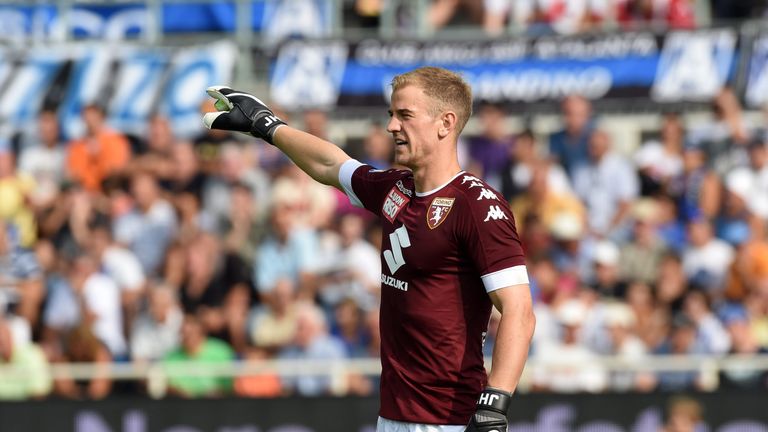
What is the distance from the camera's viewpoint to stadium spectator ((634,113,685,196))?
42.8ft

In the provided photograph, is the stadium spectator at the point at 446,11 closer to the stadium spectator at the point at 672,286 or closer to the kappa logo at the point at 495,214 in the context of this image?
the stadium spectator at the point at 672,286

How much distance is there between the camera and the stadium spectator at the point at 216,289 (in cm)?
1169

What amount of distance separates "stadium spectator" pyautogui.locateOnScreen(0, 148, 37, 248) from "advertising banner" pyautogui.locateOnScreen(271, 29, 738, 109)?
9.33 ft

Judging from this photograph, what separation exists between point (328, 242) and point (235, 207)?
3.55 feet

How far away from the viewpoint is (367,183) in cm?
600

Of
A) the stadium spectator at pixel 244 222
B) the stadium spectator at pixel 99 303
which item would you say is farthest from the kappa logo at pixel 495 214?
the stadium spectator at pixel 244 222

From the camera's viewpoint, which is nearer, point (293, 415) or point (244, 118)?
point (244, 118)

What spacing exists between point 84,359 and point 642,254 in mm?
4947

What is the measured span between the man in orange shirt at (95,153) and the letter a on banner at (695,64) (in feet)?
18.2

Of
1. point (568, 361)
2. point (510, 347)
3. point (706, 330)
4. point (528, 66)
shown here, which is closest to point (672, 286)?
point (706, 330)

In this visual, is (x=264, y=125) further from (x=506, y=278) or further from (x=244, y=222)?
(x=244, y=222)

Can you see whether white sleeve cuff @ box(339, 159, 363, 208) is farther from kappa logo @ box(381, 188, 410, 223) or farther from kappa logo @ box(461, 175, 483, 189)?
kappa logo @ box(461, 175, 483, 189)

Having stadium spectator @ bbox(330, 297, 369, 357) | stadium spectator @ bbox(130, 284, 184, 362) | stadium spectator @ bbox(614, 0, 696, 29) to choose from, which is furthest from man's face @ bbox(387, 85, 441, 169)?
stadium spectator @ bbox(614, 0, 696, 29)

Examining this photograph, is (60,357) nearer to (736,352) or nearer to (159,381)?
(159,381)
